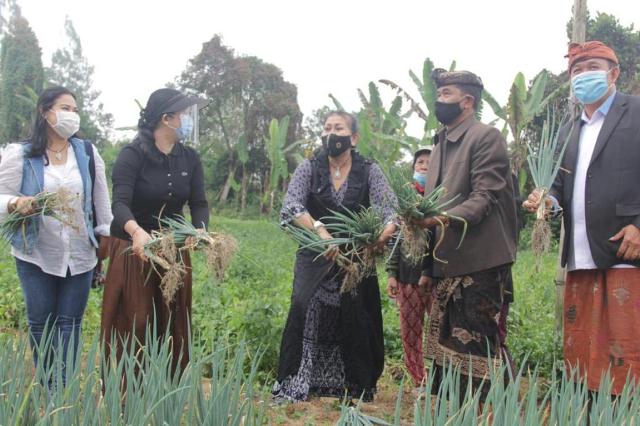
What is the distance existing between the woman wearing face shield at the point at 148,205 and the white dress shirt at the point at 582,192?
69.5 inches

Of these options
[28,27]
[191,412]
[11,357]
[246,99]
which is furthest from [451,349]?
[28,27]

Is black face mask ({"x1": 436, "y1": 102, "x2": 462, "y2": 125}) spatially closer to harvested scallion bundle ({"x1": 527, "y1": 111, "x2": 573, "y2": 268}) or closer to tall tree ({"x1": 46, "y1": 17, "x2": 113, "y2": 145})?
harvested scallion bundle ({"x1": 527, "y1": 111, "x2": 573, "y2": 268})

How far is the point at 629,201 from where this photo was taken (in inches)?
113

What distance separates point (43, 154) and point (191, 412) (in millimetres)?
2025

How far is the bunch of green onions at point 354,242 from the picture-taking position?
3068 mm

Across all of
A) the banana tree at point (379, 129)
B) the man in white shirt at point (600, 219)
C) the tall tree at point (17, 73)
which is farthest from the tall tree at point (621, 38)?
the tall tree at point (17, 73)

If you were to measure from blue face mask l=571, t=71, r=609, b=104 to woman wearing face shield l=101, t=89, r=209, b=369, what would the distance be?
1.84 meters

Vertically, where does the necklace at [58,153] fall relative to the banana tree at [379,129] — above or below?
below

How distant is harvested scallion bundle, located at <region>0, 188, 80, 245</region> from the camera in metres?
3.01

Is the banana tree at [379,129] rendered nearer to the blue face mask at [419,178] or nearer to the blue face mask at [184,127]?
the blue face mask at [419,178]

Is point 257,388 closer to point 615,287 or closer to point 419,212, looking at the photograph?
point 419,212

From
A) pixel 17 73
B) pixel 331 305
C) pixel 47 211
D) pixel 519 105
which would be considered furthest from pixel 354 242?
pixel 17 73

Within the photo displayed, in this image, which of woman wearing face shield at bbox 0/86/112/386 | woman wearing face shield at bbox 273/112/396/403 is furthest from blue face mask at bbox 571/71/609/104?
woman wearing face shield at bbox 0/86/112/386

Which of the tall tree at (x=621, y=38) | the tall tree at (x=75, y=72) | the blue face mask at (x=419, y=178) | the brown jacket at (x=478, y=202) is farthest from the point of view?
the tall tree at (x=75, y=72)
